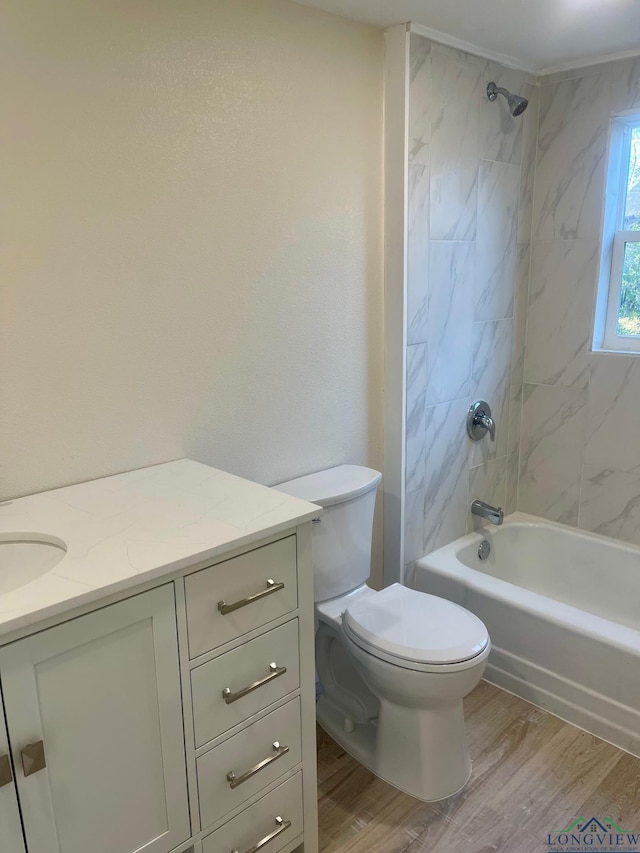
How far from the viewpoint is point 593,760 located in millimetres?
2049

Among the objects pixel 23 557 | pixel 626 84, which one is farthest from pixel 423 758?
pixel 626 84

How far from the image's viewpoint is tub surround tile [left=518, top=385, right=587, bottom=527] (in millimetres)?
2816

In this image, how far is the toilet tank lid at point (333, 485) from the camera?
79.2 inches

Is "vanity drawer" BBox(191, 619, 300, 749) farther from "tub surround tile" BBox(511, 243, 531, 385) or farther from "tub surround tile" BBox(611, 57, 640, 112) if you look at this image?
"tub surround tile" BBox(611, 57, 640, 112)

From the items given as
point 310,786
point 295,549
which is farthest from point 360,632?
point 295,549

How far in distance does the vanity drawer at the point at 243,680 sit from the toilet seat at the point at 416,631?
0.38m

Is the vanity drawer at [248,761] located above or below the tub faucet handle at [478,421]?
below

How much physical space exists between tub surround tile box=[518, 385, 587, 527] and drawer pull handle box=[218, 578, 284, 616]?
1807mm

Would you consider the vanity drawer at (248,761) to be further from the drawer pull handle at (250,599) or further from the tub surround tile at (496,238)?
the tub surround tile at (496,238)

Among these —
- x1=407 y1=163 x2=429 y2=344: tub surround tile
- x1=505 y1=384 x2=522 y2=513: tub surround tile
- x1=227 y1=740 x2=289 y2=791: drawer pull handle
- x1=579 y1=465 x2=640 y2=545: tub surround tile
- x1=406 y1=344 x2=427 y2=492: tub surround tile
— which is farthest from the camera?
x1=505 y1=384 x2=522 y2=513: tub surround tile

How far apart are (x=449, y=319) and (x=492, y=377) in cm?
41

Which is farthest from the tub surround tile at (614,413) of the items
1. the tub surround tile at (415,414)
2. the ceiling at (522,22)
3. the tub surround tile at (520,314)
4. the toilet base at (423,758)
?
the toilet base at (423,758)

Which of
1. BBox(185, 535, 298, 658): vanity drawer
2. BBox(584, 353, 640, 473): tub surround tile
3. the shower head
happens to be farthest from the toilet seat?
the shower head

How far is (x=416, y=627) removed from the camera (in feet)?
6.35
